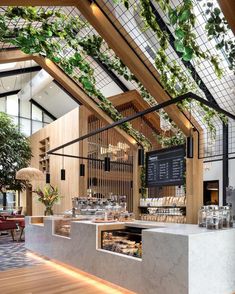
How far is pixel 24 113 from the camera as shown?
17.0 m

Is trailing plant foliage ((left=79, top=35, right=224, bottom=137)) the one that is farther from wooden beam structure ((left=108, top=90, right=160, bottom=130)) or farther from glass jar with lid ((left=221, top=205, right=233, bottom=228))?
glass jar with lid ((left=221, top=205, right=233, bottom=228))

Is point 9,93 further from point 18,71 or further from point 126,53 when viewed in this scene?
point 126,53

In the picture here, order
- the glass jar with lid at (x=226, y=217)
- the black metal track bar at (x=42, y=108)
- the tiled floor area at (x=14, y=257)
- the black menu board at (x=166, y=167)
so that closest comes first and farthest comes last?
the glass jar with lid at (x=226, y=217) → the tiled floor area at (x=14, y=257) → the black menu board at (x=166, y=167) → the black metal track bar at (x=42, y=108)

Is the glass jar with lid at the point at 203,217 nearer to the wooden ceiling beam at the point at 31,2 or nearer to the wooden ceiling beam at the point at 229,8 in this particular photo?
the wooden ceiling beam at the point at 229,8

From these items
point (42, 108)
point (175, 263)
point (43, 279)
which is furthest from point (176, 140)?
point (42, 108)

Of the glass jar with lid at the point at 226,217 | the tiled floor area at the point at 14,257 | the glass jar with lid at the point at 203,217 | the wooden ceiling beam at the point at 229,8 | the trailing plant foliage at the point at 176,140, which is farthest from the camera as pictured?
the trailing plant foliage at the point at 176,140

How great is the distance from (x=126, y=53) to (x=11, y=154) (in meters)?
9.71

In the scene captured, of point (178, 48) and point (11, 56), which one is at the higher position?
point (11, 56)

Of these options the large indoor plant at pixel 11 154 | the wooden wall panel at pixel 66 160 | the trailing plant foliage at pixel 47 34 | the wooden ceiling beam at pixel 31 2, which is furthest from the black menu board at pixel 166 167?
the large indoor plant at pixel 11 154

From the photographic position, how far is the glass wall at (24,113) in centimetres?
1650

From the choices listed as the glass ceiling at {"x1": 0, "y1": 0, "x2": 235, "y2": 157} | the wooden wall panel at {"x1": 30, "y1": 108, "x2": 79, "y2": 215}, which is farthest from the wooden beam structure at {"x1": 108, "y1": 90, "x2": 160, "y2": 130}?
the glass ceiling at {"x1": 0, "y1": 0, "x2": 235, "y2": 157}

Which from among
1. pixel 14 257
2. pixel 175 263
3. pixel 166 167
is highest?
pixel 166 167

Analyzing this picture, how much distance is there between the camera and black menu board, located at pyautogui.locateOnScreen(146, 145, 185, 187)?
615 cm

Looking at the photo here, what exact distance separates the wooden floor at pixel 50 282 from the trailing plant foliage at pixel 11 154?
877 cm
